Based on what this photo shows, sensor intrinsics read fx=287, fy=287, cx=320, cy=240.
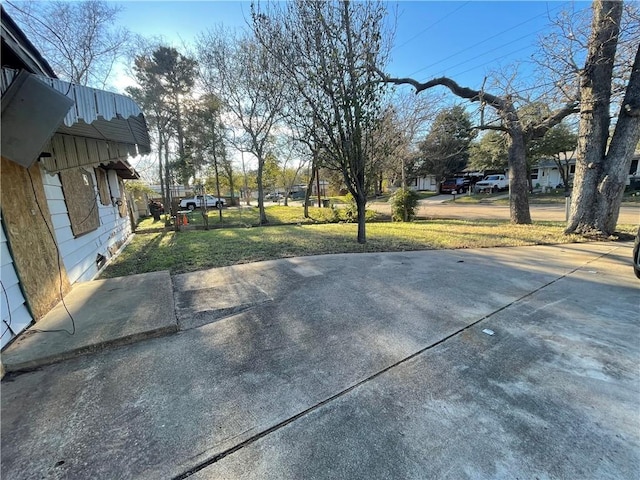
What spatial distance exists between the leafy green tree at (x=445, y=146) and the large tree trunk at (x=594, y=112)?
3.15 m

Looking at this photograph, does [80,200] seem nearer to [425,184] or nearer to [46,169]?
[46,169]

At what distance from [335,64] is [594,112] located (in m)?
6.10

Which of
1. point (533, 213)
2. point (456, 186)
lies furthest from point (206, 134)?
point (456, 186)

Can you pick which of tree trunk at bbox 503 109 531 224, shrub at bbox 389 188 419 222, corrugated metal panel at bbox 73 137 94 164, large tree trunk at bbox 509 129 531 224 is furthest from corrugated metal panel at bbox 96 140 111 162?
large tree trunk at bbox 509 129 531 224

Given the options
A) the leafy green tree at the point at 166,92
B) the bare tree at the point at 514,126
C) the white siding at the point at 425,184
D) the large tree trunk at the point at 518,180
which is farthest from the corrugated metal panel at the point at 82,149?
the white siding at the point at 425,184

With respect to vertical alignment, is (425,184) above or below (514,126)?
below

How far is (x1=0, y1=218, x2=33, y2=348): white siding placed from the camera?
2430mm

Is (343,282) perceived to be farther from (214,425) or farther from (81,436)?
(81,436)

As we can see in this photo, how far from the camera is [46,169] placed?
12.8 ft

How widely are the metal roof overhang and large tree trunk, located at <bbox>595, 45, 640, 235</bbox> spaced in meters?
9.23

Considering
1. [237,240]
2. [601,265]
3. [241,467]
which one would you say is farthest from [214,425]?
[237,240]

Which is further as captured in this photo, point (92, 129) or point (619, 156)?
point (619, 156)

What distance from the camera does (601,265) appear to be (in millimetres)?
4664

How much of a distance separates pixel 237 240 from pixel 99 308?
15.9ft
